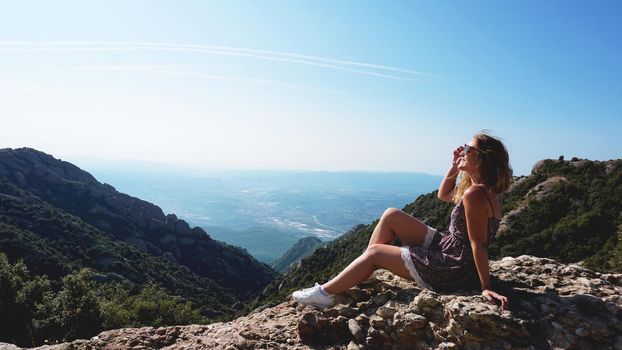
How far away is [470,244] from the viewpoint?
5.23 metres

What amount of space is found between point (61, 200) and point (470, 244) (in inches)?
4083

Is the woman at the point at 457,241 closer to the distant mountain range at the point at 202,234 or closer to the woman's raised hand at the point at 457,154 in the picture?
the woman's raised hand at the point at 457,154

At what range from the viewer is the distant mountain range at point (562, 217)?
36594 millimetres

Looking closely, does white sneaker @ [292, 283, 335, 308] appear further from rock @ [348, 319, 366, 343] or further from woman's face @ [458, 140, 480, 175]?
woman's face @ [458, 140, 480, 175]

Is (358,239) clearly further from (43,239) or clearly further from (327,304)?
(327,304)

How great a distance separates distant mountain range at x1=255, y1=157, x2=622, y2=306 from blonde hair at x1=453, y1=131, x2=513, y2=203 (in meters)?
26.9

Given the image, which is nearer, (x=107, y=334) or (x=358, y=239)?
(x=107, y=334)

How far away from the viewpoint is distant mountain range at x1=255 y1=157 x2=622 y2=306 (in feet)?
120

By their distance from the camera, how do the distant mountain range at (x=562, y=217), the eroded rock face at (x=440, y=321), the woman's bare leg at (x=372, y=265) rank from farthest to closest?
the distant mountain range at (x=562, y=217)
the woman's bare leg at (x=372, y=265)
the eroded rock face at (x=440, y=321)

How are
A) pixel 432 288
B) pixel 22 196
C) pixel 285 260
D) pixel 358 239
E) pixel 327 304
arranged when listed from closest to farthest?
pixel 432 288
pixel 327 304
pixel 358 239
pixel 22 196
pixel 285 260

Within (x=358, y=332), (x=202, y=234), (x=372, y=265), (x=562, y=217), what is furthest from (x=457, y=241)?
(x=202, y=234)

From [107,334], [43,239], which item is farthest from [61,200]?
[107,334]

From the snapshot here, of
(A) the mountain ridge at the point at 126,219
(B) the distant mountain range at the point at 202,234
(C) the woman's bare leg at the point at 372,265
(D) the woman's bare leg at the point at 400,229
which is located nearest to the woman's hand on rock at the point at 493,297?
(C) the woman's bare leg at the point at 372,265

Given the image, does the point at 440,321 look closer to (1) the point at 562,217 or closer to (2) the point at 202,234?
(1) the point at 562,217
